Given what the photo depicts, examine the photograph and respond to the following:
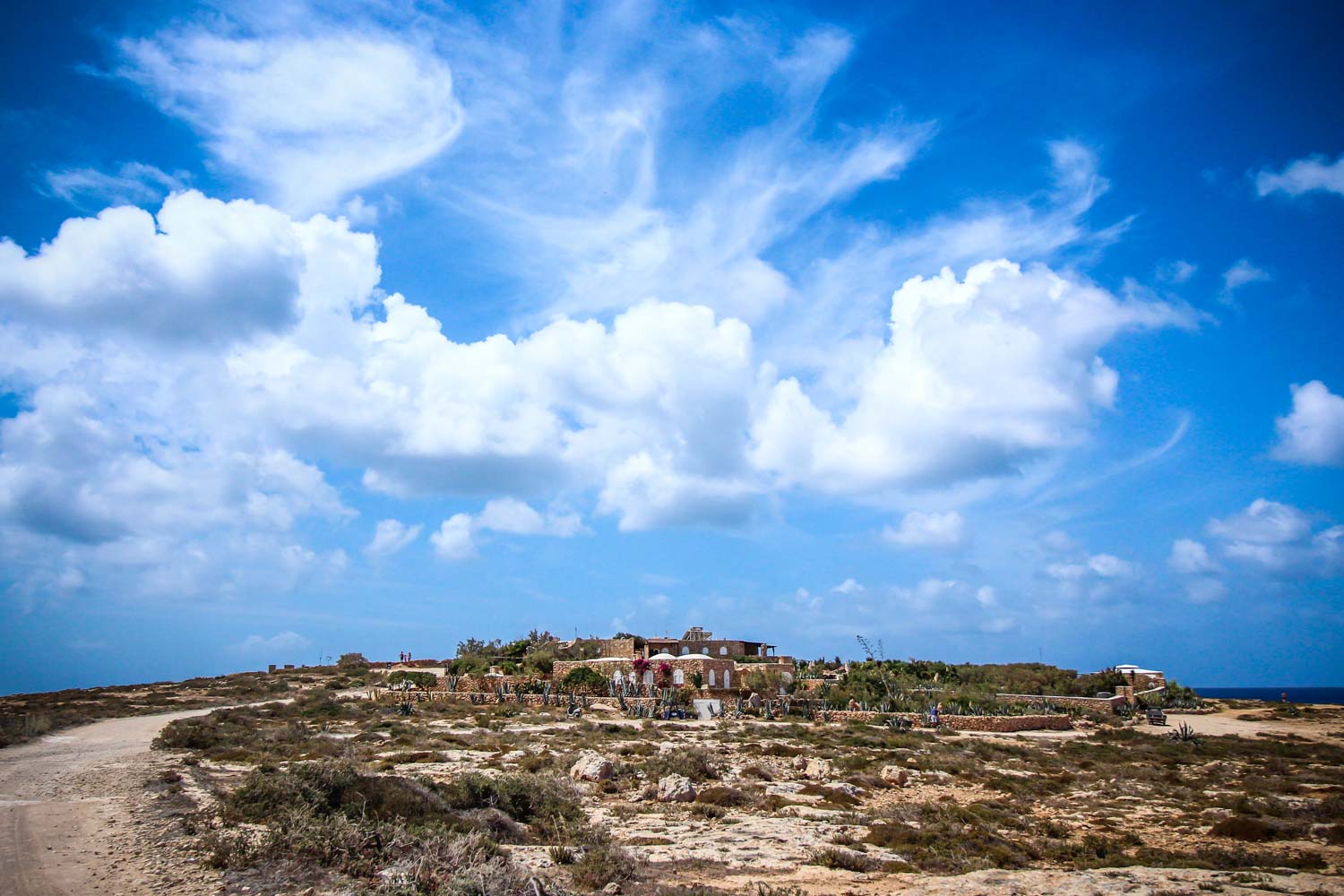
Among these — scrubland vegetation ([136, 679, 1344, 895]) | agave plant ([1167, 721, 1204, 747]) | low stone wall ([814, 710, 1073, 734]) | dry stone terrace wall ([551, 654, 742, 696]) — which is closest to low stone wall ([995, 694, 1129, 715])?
low stone wall ([814, 710, 1073, 734])

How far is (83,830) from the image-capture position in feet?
40.6

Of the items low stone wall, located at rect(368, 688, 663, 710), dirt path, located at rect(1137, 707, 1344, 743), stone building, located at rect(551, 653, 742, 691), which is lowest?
dirt path, located at rect(1137, 707, 1344, 743)

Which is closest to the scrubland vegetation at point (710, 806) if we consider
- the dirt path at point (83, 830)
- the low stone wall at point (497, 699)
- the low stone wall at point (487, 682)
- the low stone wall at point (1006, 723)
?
the dirt path at point (83, 830)

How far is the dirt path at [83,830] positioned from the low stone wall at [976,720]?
28518 mm

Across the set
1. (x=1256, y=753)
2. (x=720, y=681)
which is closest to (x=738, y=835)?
(x=1256, y=753)

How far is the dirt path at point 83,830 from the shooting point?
9.72 metres

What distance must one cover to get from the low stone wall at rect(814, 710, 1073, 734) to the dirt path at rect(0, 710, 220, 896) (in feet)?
93.6

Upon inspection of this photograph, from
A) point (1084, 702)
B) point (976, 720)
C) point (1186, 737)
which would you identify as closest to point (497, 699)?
point (976, 720)

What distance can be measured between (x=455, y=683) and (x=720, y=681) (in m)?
16.0

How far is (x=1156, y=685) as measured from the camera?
50.4 meters

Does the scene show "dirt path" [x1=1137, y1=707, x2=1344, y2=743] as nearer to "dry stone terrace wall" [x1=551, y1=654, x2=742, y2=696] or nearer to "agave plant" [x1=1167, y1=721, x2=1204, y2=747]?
"agave plant" [x1=1167, y1=721, x2=1204, y2=747]

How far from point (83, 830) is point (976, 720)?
34.2 meters

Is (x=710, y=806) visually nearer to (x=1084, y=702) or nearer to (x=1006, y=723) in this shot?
(x=1006, y=723)

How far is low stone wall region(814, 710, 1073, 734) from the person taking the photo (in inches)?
1369
